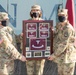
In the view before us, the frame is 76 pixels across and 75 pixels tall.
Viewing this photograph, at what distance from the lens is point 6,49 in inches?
250

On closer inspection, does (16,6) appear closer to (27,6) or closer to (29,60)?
(27,6)

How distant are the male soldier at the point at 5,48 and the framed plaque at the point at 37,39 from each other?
0.55ft

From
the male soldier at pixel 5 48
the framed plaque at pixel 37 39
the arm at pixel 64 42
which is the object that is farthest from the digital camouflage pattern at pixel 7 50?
the arm at pixel 64 42

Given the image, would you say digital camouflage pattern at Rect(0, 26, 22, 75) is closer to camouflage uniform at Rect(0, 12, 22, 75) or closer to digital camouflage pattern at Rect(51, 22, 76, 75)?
camouflage uniform at Rect(0, 12, 22, 75)

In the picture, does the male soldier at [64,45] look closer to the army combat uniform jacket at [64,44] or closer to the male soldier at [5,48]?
the army combat uniform jacket at [64,44]

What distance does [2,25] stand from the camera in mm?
6371

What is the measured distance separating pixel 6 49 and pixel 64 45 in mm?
889

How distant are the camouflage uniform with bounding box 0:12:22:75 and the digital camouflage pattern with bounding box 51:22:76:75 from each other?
61 centimetres

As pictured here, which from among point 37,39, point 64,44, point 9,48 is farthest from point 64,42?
point 9,48

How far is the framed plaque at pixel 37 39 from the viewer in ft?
21.1

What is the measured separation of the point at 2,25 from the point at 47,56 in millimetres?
846

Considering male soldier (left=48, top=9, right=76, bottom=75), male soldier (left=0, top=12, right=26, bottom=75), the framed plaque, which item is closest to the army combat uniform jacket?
male soldier (left=48, top=9, right=76, bottom=75)

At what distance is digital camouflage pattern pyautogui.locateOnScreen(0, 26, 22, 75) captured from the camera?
632 centimetres

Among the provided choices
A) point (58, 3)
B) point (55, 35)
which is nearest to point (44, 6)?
point (58, 3)
